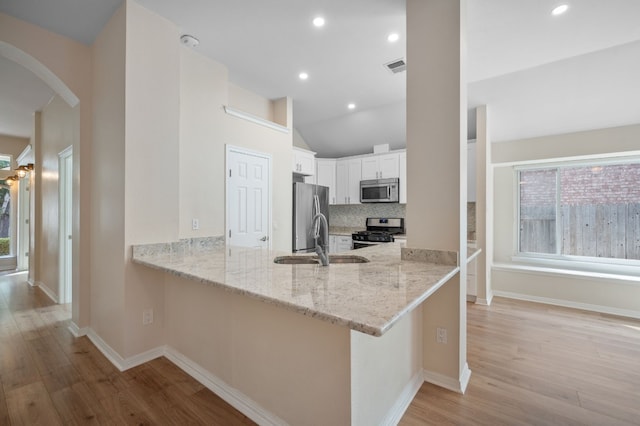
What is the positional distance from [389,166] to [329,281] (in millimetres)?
3938

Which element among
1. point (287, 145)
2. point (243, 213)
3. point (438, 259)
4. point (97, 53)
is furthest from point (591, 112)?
point (97, 53)

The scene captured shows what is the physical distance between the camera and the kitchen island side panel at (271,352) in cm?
133

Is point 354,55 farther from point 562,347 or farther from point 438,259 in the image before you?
point 562,347

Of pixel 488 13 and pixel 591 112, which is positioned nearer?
pixel 488 13

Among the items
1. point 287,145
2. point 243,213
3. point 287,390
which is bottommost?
point 287,390

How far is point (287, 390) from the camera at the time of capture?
1.51 meters

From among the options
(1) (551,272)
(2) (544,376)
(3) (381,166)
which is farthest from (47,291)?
(1) (551,272)

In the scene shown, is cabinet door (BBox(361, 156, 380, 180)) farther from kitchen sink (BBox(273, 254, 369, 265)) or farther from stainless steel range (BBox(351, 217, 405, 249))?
kitchen sink (BBox(273, 254, 369, 265))

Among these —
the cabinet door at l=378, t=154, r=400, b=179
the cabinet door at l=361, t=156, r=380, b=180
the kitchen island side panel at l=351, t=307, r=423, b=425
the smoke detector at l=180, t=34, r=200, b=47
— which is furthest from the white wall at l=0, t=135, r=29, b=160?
the kitchen island side panel at l=351, t=307, r=423, b=425

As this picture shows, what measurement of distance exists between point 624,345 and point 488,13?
3.30m

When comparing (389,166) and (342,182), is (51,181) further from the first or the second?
(389,166)

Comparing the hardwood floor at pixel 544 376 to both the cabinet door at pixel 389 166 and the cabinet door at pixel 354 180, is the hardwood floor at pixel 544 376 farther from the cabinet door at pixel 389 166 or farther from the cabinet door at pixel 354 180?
the cabinet door at pixel 354 180

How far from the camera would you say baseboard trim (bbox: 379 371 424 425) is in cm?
163

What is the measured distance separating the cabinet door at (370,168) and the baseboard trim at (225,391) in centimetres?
403
